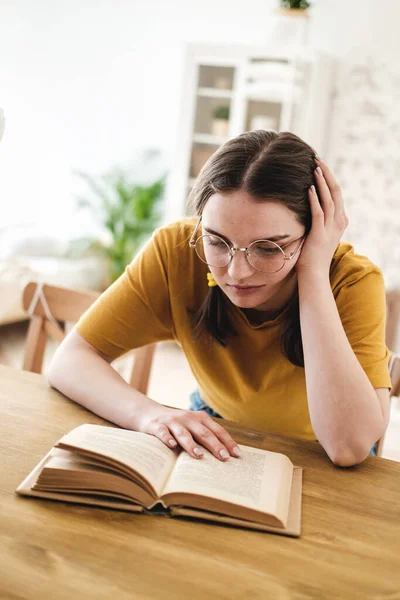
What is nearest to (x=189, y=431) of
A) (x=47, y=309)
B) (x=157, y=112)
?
(x=47, y=309)

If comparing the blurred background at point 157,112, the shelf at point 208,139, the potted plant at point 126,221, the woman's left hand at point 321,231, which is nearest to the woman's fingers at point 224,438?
the woman's left hand at point 321,231

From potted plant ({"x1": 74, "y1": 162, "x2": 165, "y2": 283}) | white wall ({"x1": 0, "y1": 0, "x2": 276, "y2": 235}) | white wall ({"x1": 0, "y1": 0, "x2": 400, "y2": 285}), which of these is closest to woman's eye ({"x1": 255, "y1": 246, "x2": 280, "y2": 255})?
white wall ({"x1": 0, "y1": 0, "x2": 400, "y2": 285})

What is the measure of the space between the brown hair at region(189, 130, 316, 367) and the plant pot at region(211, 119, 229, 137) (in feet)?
10.7

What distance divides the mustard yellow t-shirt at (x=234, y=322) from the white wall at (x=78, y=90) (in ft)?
13.7

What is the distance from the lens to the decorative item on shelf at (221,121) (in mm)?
4383

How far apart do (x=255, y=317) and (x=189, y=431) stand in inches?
15.5

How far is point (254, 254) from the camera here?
43.9 inches

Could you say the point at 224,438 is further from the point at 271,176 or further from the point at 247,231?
the point at 271,176

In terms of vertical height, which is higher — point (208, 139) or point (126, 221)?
point (208, 139)

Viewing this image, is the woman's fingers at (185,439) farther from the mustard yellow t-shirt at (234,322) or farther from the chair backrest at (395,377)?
the chair backrest at (395,377)

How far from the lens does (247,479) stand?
90 cm

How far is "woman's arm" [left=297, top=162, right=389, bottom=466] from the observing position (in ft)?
3.50

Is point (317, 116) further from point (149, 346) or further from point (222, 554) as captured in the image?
point (222, 554)

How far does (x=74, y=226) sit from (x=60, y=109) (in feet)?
3.44
